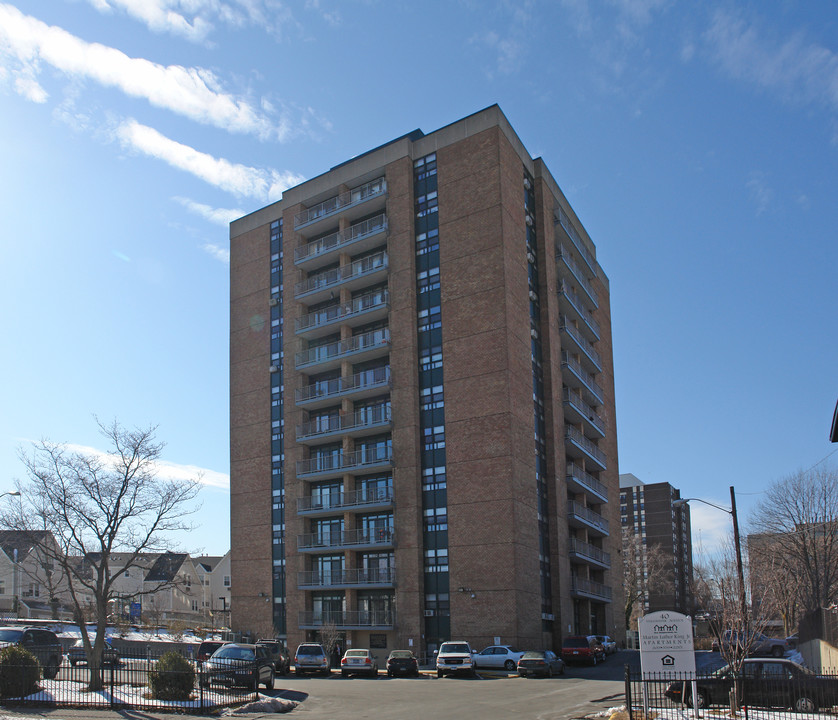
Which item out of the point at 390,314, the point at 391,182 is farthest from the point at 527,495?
the point at 391,182

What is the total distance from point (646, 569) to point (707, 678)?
79.0m

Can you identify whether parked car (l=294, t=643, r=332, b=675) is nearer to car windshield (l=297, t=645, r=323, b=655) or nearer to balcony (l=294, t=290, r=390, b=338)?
car windshield (l=297, t=645, r=323, b=655)

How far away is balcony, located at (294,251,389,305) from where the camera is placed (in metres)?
52.0

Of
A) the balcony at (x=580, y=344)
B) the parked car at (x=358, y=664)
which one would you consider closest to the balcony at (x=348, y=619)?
the parked car at (x=358, y=664)

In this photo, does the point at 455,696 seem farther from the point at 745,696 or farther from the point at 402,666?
the point at 402,666

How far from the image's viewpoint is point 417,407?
48.2m

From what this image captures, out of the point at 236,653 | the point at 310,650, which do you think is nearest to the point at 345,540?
the point at 310,650

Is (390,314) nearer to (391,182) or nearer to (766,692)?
(391,182)

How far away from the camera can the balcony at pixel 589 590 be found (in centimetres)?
5256

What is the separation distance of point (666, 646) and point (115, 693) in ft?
54.3

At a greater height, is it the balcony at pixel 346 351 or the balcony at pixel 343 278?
the balcony at pixel 343 278

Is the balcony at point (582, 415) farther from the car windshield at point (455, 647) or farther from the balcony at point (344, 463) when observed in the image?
the car windshield at point (455, 647)

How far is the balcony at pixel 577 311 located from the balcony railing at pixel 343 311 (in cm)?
1309

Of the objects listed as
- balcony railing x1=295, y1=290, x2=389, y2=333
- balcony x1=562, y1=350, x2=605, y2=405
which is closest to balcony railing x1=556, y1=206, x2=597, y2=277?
balcony x1=562, y1=350, x2=605, y2=405
